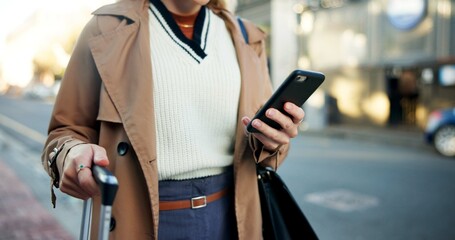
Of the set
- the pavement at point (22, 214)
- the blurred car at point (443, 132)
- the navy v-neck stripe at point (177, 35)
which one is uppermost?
the navy v-neck stripe at point (177, 35)

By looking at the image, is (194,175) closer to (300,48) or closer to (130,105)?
(130,105)

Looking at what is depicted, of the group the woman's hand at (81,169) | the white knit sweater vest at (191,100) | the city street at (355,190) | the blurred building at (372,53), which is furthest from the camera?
the blurred building at (372,53)

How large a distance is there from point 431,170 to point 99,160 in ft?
26.2

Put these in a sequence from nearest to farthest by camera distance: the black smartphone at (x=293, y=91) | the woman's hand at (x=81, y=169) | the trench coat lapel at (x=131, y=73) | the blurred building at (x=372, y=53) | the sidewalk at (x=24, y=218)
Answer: the woman's hand at (x=81, y=169) → the black smartphone at (x=293, y=91) → the trench coat lapel at (x=131, y=73) → the sidewalk at (x=24, y=218) → the blurred building at (x=372, y=53)

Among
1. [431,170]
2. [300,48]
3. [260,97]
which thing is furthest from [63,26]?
[260,97]

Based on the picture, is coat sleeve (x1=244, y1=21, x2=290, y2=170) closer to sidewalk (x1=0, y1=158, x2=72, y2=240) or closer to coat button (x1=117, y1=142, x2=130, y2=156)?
coat button (x1=117, y1=142, x2=130, y2=156)

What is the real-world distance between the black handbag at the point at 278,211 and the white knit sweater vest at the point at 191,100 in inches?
Answer: 6.5

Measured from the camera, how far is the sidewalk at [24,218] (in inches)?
171

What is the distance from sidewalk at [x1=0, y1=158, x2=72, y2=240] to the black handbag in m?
3.26

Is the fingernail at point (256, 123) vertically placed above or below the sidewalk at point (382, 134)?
above

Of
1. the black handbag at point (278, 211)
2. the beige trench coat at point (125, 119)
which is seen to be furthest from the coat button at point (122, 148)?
the black handbag at point (278, 211)

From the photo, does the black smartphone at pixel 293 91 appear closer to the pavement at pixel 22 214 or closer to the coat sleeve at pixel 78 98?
the coat sleeve at pixel 78 98

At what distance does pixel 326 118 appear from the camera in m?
16.2

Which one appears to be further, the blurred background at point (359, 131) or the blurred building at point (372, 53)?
the blurred building at point (372, 53)
